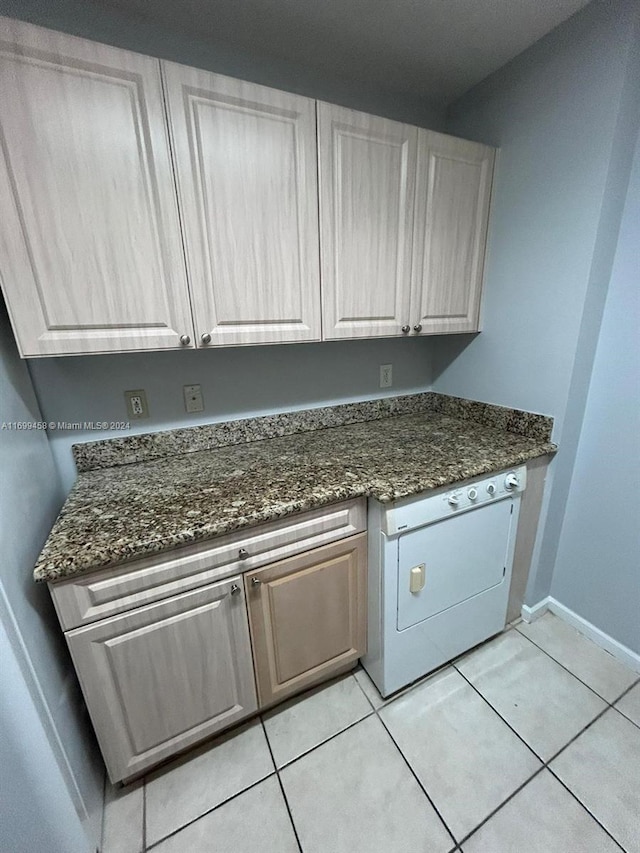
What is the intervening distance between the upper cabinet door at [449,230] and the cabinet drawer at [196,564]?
0.93 m

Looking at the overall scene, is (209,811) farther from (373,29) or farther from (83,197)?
(373,29)

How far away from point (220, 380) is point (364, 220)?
0.85 metres

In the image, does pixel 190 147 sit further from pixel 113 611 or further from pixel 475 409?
pixel 475 409

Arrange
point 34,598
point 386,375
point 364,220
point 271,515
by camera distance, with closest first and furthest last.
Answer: point 34,598, point 271,515, point 364,220, point 386,375

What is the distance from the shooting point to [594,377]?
4.59 feet

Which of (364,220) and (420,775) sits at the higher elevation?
(364,220)

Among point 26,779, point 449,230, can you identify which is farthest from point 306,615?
point 449,230

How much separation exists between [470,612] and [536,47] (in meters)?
2.15

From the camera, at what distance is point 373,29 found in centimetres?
118

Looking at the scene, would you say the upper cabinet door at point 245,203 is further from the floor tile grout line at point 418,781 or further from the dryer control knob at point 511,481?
the floor tile grout line at point 418,781

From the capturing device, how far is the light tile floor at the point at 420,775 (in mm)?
1001

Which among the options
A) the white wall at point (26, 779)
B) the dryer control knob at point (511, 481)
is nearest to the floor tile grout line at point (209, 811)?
the white wall at point (26, 779)

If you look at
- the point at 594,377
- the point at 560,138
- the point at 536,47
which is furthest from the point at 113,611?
the point at 536,47

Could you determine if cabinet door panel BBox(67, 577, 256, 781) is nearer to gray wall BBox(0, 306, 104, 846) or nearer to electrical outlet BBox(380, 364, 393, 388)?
gray wall BBox(0, 306, 104, 846)
